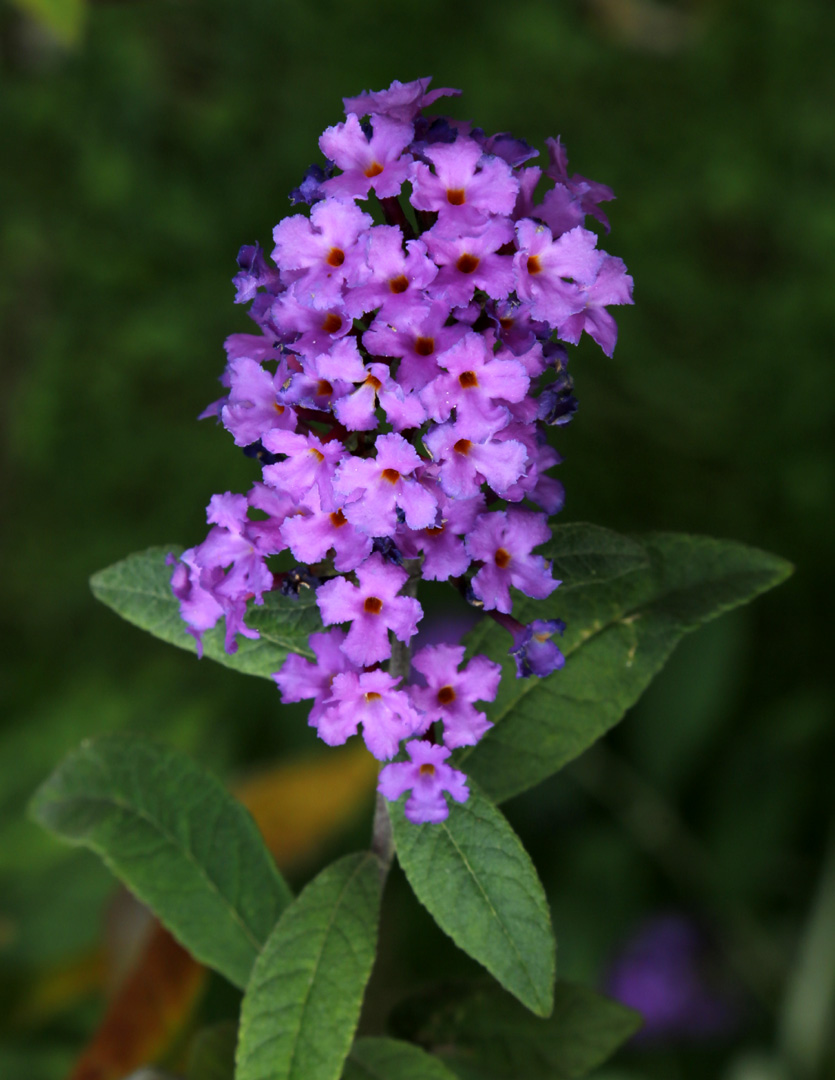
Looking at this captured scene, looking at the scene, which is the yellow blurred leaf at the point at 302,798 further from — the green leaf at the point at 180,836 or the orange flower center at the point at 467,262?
the orange flower center at the point at 467,262

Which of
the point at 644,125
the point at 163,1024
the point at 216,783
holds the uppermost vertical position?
the point at 644,125

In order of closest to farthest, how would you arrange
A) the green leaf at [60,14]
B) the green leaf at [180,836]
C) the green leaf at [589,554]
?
the green leaf at [589,554] → the green leaf at [180,836] → the green leaf at [60,14]

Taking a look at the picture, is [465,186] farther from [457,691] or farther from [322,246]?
[457,691]

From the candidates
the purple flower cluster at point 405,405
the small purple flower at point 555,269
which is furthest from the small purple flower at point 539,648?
the small purple flower at point 555,269

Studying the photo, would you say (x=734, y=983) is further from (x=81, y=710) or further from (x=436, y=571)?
(x=436, y=571)

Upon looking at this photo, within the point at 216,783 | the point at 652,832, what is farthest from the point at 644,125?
the point at 216,783

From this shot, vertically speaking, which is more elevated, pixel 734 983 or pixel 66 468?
pixel 66 468

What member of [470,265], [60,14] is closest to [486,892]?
[470,265]
